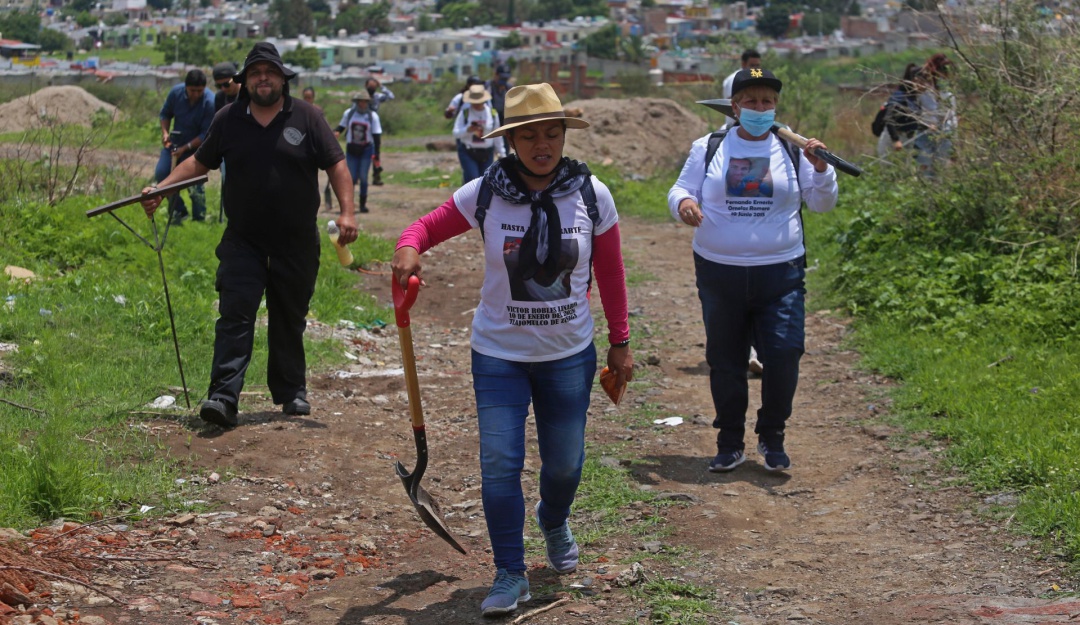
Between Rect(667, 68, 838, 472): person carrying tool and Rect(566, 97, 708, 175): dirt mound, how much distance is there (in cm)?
1552

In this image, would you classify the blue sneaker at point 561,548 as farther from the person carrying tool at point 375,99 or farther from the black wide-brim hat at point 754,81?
the person carrying tool at point 375,99

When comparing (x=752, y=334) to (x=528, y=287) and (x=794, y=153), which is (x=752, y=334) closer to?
(x=794, y=153)

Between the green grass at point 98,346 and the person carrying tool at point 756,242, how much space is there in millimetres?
2840

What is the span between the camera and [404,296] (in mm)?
4516

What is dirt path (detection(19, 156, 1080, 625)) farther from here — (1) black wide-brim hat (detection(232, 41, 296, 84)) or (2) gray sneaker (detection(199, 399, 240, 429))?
(1) black wide-brim hat (detection(232, 41, 296, 84))

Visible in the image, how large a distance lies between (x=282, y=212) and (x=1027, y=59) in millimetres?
6756

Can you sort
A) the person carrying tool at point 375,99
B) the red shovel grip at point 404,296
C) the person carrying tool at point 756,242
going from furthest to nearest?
the person carrying tool at point 375,99 → the person carrying tool at point 756,242 → the red shovel grip at point 404,296

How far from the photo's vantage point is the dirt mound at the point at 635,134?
22312 millimetres

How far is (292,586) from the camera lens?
4910mm

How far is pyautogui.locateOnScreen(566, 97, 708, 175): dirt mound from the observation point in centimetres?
2231

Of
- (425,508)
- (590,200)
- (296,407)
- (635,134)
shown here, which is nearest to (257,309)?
(296,407)

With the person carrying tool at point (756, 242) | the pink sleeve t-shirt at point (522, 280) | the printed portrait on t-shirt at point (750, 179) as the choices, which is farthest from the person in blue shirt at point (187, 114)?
the pink sleeve t-shirt at point (522, 280)

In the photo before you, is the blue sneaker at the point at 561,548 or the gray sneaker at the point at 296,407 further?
the gray sneaker at the point at 296,407

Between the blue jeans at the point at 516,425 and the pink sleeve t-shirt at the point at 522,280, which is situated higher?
the pink sleeve t-shirt at the point at 522,280
